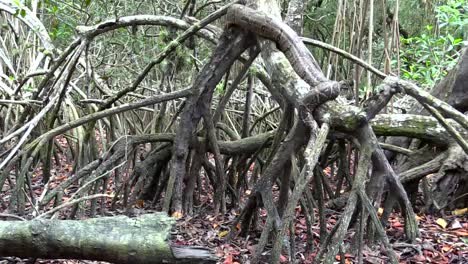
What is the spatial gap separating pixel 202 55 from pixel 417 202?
4664 mm

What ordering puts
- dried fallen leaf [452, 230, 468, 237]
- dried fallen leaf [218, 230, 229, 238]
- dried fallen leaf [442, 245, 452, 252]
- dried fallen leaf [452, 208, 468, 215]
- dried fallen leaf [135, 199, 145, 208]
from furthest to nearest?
dried fallen leaf [135, 199, 145, 208], dried fallen leaf [452, 208, 468, 215], dried fallen leaf [218, 230, 229, 238], dried fallen leaf [452, 230, 468, 237], dried fallen leaf [442, 245, 452, 252]

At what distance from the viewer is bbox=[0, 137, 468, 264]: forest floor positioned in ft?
10.4

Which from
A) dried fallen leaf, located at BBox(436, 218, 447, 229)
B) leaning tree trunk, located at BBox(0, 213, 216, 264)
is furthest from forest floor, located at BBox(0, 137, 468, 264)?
leaning tree trunk, located at BBox(0, 213, 216, 264)

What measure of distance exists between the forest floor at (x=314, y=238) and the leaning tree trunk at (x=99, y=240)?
88 cm

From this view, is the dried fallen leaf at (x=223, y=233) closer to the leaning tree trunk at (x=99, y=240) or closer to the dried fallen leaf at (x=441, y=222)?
the dried fallen leaf at (x=441, y=222)

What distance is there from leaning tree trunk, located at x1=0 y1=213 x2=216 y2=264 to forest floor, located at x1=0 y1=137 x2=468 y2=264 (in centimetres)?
88

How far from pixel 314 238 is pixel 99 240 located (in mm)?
1829

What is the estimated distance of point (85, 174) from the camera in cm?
392

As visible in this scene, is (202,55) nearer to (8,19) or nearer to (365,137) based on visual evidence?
(8,19)

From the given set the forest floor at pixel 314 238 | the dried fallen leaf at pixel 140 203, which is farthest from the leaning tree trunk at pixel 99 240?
the dried fallen leaf at pixel 140 203

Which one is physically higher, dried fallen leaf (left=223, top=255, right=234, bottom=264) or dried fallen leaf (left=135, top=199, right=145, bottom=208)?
dried fallen leaf (left=135, top=199, right=145, bottom=208)

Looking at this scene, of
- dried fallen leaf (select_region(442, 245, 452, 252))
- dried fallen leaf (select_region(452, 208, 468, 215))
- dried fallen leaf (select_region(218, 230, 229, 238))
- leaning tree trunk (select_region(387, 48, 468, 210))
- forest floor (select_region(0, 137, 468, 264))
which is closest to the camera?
forest floor (select_region(0, 137, 468, 264))

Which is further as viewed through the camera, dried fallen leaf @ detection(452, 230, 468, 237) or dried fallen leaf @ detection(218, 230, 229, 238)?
dried fallen leaf @ detection(218, 230, 229, 238)

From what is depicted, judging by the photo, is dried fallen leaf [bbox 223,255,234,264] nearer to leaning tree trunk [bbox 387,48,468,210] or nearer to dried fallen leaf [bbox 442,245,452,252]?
dried fallen leaf [bbox 442,245,452,252]
